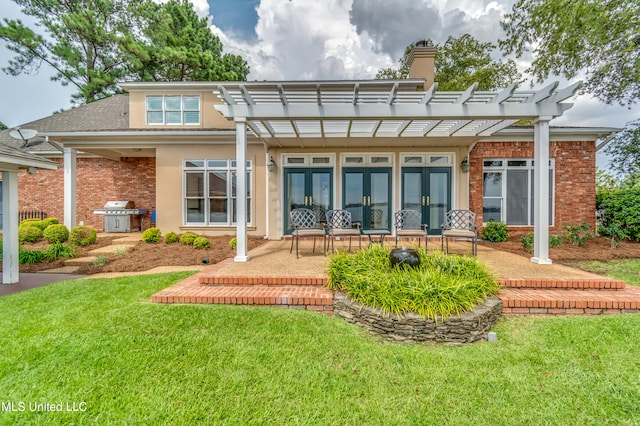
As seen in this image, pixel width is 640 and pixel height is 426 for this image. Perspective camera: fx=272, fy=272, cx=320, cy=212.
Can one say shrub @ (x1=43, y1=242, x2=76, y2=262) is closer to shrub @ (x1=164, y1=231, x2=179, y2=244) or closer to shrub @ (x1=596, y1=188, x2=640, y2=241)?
shrub @ (x1=164, y1=231, x2=179, y2=244)

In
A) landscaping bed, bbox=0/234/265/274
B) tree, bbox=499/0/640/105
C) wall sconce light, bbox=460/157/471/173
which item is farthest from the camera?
wall sconce light, bbox=460/157/471/173

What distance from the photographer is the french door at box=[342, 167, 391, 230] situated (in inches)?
311

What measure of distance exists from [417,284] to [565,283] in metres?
2.29

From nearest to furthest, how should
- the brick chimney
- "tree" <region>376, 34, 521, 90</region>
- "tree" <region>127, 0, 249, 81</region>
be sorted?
the brick chimney, "tree" <region>127, 0, 249, 81</region>, "tree" <region>376, 34, 521, 90</region>

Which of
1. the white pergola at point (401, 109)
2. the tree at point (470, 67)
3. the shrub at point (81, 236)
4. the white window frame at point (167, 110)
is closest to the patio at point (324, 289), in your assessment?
the white pergola at point (401, 109)

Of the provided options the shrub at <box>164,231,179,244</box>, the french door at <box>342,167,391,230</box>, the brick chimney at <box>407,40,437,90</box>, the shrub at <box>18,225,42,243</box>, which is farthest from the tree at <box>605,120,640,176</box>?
the shrub at <box>18,225,42,243</box>

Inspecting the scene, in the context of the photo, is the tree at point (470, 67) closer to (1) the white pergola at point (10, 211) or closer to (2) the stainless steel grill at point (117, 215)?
(2) the stainless steel grill at point (117, 215)

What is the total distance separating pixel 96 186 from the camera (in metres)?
10.7

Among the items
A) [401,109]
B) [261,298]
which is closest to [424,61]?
[401,109]

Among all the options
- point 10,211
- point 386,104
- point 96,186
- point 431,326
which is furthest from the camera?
point 96,186

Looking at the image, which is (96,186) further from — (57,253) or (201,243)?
(201,243)

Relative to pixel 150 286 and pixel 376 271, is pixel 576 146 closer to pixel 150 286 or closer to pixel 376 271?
pixel 376 271

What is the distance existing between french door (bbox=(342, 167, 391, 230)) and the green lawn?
4.94m

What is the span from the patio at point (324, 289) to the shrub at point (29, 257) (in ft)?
13.5
